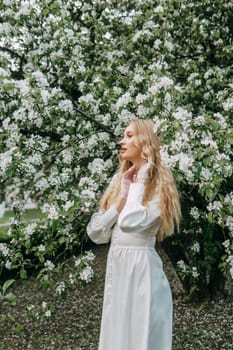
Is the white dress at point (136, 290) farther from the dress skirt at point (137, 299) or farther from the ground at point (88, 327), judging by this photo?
the ground at point (88, 327)

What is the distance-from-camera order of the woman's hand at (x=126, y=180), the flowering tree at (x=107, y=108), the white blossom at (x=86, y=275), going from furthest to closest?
the white blossom at (x=86, y=275), the flowering tree at (x=107, y=108), the woman's hand at (x=126, y=180)

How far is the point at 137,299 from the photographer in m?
2.59

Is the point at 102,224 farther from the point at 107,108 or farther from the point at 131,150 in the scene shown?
the point at 107,108

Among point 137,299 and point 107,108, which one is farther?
point 107,108

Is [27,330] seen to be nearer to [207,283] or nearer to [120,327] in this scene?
[207,283]

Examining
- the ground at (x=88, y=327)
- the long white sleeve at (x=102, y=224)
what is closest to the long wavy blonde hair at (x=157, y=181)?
the long white sleeve at (x=102, y=224)

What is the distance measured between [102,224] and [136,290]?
0.36 meters

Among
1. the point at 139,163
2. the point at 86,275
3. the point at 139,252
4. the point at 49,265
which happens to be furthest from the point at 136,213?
the point at 49,265

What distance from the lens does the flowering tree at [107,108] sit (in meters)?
3.04

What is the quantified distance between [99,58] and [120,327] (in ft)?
8.78

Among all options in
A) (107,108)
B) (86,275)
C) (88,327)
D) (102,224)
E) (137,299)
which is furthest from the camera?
(88,327)

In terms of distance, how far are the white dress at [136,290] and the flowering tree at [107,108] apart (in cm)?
34

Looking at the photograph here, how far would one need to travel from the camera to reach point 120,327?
2598 millimetres

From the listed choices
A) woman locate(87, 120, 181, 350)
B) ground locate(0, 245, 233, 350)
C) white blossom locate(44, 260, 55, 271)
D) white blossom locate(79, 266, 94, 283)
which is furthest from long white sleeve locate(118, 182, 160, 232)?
ground locate(0, 245, 233, 350)
